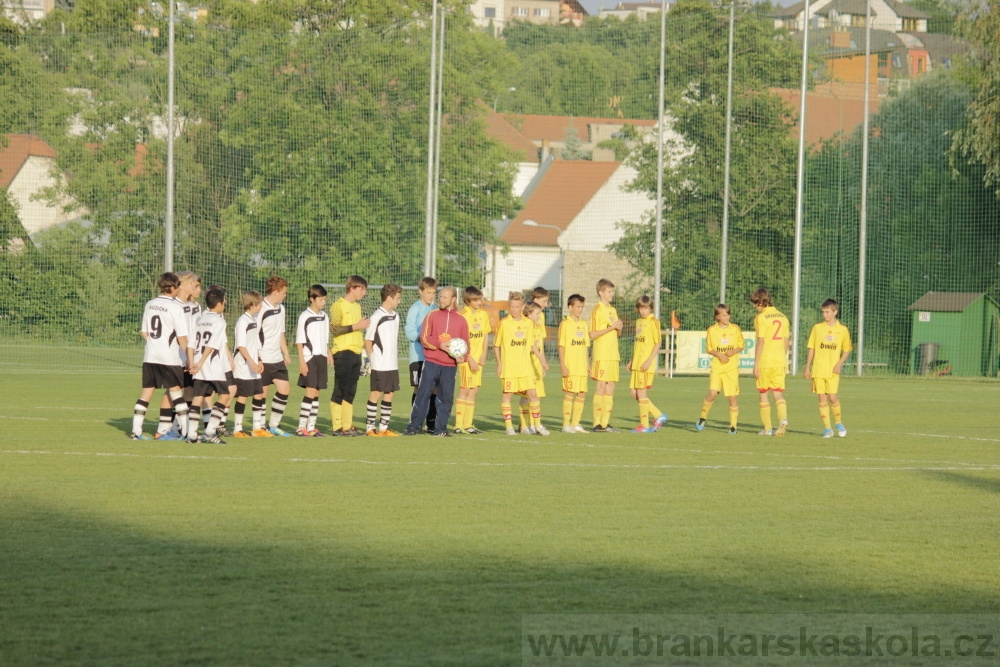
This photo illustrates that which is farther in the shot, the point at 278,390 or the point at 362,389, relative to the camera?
the point at 362,389

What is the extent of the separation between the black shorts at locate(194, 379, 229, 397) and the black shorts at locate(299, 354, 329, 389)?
1.01 meters

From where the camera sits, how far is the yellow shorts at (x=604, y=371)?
1636cm

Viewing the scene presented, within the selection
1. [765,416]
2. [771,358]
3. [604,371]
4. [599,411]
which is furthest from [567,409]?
[771,358]

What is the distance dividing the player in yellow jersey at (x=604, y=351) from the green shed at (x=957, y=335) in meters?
20.7

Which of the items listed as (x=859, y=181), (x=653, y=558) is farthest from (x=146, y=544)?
Answer: (x=859, y=181)

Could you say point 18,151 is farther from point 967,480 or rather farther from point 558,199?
point 967,480

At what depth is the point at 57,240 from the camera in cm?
3353

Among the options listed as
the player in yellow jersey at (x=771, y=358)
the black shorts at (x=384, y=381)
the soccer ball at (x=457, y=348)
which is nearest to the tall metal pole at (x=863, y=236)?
the player in yellow jersey at (x=771, y=358)

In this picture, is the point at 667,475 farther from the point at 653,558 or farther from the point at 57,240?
the point at 57,240

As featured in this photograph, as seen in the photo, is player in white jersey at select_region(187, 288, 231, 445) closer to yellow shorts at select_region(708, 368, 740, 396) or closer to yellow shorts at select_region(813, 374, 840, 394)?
yellow shorts at select_region(708, 368, 740, 396)

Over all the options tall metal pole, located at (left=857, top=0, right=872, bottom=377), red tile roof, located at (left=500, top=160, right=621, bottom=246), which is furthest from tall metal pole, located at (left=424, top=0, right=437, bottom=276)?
red tile roof, located at (left=500, top=160, right=621, bottom=246)

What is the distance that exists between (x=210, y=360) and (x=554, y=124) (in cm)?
4137

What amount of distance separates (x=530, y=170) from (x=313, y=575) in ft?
191

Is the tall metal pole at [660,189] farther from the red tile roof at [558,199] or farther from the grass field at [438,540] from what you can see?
the grass field at [438,540]
